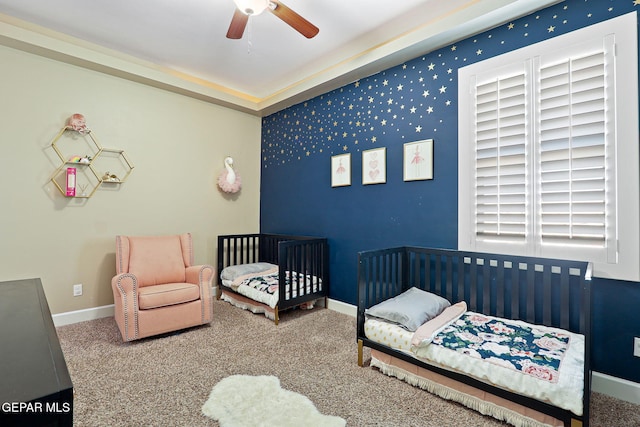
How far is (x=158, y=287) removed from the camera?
113 inches

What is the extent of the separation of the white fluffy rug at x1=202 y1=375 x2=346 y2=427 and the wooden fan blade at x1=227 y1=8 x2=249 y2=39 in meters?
2.41

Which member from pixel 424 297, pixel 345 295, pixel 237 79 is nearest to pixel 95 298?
pixel 345 295

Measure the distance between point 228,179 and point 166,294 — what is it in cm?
182

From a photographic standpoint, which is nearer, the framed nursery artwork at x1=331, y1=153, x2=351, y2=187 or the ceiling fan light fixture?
the ceiling fan light fixture

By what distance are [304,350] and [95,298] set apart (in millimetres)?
2349

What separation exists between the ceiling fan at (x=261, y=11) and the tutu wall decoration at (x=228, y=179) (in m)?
2.07

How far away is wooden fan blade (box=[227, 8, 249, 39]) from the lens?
203 centimetres

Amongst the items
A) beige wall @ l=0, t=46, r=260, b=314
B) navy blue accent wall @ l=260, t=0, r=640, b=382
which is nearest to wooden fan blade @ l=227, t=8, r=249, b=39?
navy blue accent wall @ l=260, t=0, r=640, b=382

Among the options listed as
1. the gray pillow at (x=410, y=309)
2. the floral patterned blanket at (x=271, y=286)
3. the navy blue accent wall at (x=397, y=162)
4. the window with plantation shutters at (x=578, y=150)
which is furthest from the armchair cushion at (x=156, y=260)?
the window with plantation shutters at (x=578, y=150)

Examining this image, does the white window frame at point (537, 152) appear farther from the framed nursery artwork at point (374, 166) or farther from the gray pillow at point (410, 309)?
the framed nursery artwork at point (374, 166)

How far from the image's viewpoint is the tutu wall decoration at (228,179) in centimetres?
407

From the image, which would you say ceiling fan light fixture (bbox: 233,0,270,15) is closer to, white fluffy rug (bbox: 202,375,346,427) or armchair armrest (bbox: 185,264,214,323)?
armchair armrest (bbox: 185,264,214,323)

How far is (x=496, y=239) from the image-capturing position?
93.1 inches

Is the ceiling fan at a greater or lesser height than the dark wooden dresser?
greater
